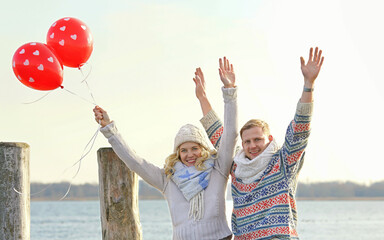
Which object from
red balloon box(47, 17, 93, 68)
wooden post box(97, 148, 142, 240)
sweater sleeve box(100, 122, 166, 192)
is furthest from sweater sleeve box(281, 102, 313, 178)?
red balloon box(47, 17, 93, 68)

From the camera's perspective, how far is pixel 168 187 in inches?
228

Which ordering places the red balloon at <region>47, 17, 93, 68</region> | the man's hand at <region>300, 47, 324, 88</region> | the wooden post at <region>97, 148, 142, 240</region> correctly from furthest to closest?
the wooden post at <region>97, 148, 142, 240</region>, the red balloon at <region>47, 17, 93, 68</region>, the man's hand at <region>300, 47, 324, 88</region>

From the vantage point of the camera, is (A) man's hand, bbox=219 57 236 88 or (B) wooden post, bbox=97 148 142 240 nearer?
(A) man's hand, bbox=219 57 236 88

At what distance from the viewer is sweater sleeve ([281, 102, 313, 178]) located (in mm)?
5078

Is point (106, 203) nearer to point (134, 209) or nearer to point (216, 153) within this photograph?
point (134, 209)

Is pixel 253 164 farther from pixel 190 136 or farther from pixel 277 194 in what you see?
pixel 190 136

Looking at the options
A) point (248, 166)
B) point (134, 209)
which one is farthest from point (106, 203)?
point (248, 166)

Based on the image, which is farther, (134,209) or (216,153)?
(134,209)

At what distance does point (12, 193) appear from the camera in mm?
6027

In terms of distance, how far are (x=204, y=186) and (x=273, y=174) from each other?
26.6 inches

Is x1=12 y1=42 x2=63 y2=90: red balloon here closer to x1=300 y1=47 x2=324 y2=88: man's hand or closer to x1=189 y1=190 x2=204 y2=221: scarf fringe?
x1=189 y1=190 x2=204 y2=221: scarf fringe

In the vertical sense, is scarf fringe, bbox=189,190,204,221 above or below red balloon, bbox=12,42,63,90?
below

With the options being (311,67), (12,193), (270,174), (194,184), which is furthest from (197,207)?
(12,193)

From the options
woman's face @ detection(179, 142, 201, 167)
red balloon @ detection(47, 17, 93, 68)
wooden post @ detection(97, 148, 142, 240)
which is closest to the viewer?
woman's face @ detection(179, 142, 201, 167)
